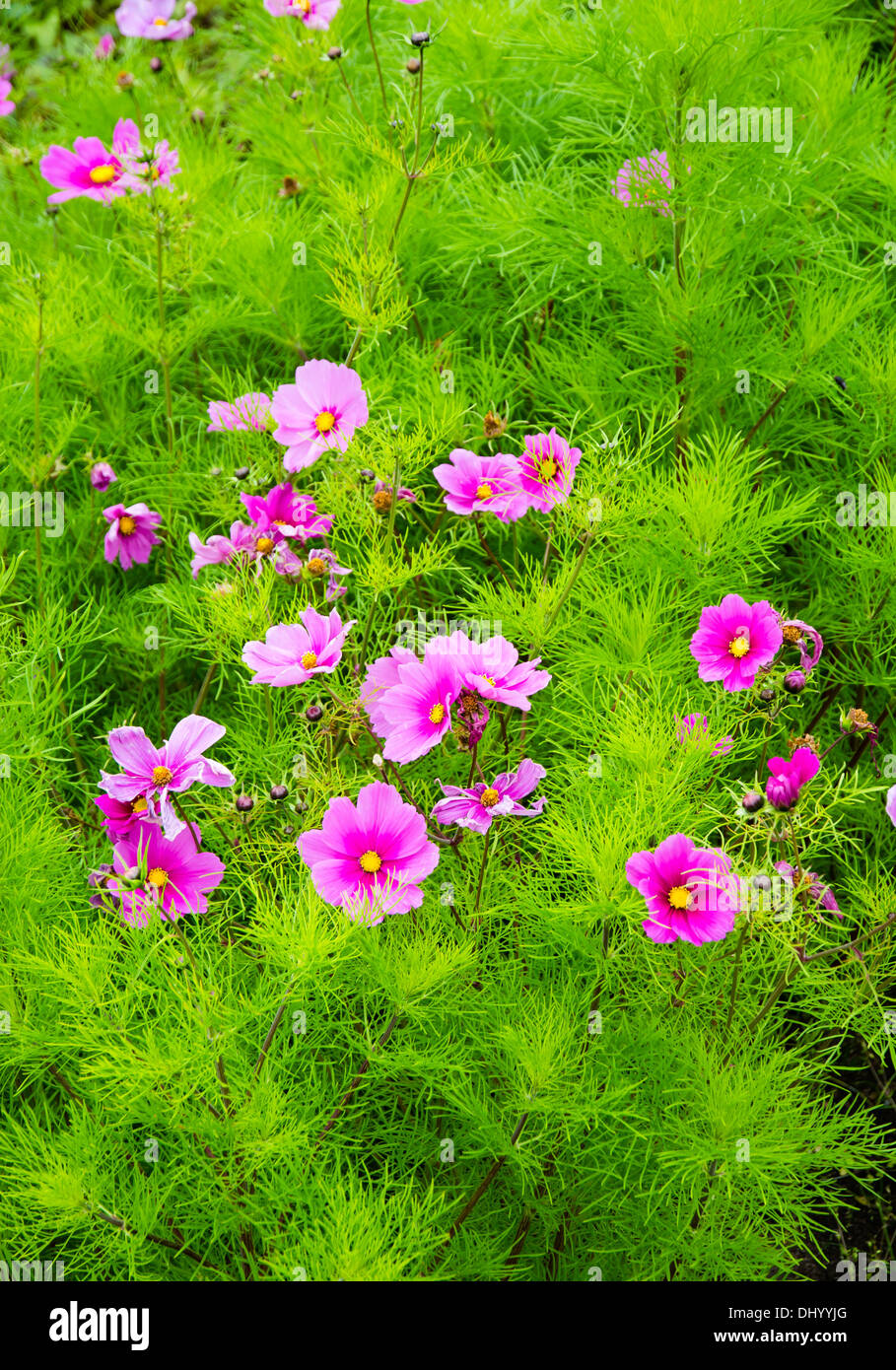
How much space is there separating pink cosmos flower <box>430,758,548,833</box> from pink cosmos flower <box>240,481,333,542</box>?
37cm

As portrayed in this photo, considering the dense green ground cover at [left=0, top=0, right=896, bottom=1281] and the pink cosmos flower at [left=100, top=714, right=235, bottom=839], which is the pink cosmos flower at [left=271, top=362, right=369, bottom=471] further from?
the pink cosmos flower at [left=100, top=714, right=235, bottom=839]

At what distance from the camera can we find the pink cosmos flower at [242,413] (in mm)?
1503

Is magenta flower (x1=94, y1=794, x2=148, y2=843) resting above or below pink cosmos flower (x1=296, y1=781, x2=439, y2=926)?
above

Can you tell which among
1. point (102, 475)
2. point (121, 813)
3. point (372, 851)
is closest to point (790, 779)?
point (372, 851)

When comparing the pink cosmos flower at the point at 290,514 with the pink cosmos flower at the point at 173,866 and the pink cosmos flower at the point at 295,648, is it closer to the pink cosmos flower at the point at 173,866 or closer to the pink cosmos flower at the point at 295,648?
the pink cosmos flower at the point at 295,648

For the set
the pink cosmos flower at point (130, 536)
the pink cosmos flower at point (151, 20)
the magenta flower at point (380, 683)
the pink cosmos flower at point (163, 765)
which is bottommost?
the pink cosmos flower at point (163, 765)

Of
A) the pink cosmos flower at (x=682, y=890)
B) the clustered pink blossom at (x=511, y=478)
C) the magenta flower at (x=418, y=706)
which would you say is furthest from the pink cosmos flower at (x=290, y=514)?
the pink cosmos flower at (x=682, y=890)

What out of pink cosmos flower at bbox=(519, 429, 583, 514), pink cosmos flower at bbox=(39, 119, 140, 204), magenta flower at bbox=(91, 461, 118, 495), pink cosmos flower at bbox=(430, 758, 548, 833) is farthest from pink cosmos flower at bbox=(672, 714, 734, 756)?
pink cosmos flower at bbox=(39, 119, 140, 204)

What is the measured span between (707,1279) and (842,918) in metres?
0.47

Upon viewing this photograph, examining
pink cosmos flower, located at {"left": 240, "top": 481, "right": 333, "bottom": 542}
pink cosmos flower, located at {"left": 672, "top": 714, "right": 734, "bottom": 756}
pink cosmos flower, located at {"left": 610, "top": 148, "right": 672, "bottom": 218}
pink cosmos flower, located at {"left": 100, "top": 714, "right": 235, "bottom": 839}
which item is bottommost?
pink cosmos flower, located at {"left": 100, "top": 714, "right": 235, "bottom": 839}

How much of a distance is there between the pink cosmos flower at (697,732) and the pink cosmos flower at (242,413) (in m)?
0.68

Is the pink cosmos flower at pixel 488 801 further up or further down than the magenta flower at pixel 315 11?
further down

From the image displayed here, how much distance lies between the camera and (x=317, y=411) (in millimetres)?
1357

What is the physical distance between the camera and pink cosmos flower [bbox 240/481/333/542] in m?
1.30
